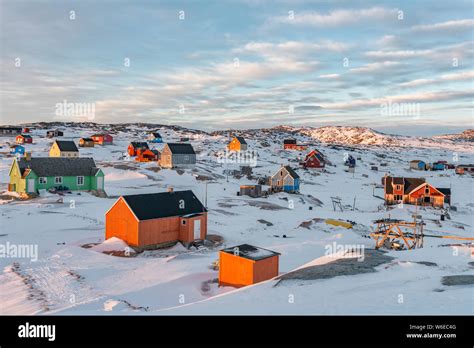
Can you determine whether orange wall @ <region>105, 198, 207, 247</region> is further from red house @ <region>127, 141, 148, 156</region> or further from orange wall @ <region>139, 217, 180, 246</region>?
red house @ <region>127, 141, 148, 156</region>

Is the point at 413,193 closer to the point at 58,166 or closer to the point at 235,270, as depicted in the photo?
the point at 235,270

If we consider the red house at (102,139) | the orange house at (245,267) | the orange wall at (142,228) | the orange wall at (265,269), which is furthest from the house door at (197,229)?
the red house at (102,139)

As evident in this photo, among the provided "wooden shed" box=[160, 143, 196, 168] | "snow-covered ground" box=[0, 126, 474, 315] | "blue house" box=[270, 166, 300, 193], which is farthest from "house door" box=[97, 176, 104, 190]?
"blue house" box=[270, 166, 300, 193]

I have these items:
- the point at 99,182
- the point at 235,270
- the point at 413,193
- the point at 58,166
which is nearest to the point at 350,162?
the point at 413,193

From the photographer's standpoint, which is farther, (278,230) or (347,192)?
(347,192)

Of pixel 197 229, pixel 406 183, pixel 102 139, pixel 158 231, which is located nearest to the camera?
pixel 158 231
